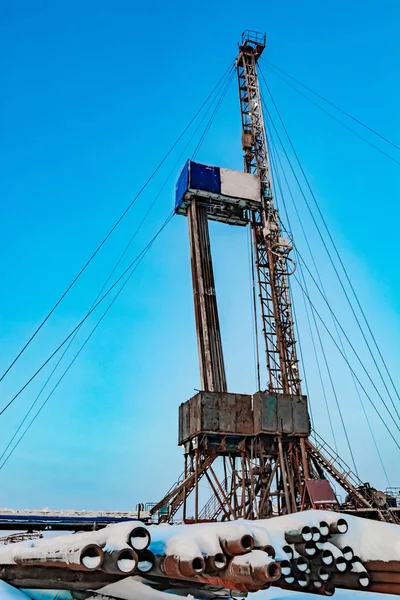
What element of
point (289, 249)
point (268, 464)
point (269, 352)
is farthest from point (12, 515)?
point (289, 249)

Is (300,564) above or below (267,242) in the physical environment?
below

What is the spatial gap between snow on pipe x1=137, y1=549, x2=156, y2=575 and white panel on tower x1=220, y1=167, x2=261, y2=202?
25142 millimetres

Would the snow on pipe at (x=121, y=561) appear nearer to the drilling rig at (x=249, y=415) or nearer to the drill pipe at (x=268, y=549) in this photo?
the drill pipe at (x=268, y=549)

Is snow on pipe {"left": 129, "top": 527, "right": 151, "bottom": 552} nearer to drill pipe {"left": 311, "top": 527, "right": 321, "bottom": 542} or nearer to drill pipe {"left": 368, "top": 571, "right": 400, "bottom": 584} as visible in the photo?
drill pipe {"left": 311, "top": 527, "right": 321, "bottom": 542}

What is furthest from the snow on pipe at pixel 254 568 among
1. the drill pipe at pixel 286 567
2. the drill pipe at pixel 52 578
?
the drill pipe at pixel 286 567

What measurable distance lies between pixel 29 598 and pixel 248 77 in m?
33.9

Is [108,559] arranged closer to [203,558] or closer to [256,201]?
[203,558]

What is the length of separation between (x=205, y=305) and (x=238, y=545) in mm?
21402

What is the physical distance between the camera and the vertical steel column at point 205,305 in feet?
82.0

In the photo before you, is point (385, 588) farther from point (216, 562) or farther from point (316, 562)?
point (216, 562)

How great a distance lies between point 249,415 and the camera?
945 inches

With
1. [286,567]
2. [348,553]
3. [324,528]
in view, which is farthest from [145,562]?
[348,553]

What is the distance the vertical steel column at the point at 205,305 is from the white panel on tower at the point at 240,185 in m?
1.89

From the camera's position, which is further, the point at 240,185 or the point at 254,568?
the point at 240,185
